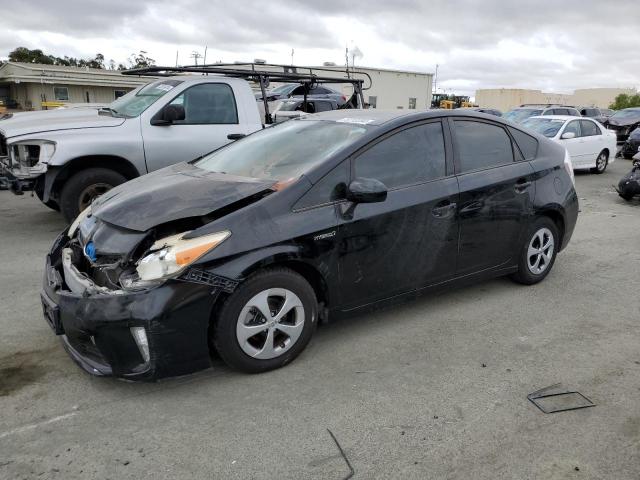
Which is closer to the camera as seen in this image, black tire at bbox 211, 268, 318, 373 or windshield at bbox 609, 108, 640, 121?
black tire at bbox 211, 268, 318, 373

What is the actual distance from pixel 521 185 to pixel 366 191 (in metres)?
1.79

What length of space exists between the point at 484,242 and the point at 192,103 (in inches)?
173

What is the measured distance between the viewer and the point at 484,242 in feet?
13.9

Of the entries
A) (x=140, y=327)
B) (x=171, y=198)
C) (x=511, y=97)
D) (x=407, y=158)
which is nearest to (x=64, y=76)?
(x=171, y=198)

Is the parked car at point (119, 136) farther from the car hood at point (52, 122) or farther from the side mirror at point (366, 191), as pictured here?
the side mirror at point (366, 191)

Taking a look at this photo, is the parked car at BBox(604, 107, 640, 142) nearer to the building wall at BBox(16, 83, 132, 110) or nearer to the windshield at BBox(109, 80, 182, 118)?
the windshield at BBox(109, 80, 182, 118)

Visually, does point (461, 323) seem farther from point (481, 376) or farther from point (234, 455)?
point (234, 455)

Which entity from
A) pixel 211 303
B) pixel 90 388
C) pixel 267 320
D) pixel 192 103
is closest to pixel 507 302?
pixel 267 320

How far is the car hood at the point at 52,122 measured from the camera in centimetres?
600

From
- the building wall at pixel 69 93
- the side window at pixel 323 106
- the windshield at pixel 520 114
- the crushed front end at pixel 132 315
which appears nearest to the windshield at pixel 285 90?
the side window at pixel 323 106

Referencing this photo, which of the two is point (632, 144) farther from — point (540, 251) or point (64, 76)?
point (64, 76)

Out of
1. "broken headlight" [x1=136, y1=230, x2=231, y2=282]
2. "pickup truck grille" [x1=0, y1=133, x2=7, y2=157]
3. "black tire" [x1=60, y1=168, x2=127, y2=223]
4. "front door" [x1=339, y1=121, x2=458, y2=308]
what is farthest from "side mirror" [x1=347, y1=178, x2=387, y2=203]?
"pickup truck grille" [x1=0, y1=133, x2=7, y2=157]

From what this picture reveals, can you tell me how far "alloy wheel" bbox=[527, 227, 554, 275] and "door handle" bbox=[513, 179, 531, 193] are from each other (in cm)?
46

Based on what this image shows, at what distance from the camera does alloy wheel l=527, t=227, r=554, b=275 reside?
4.69m
